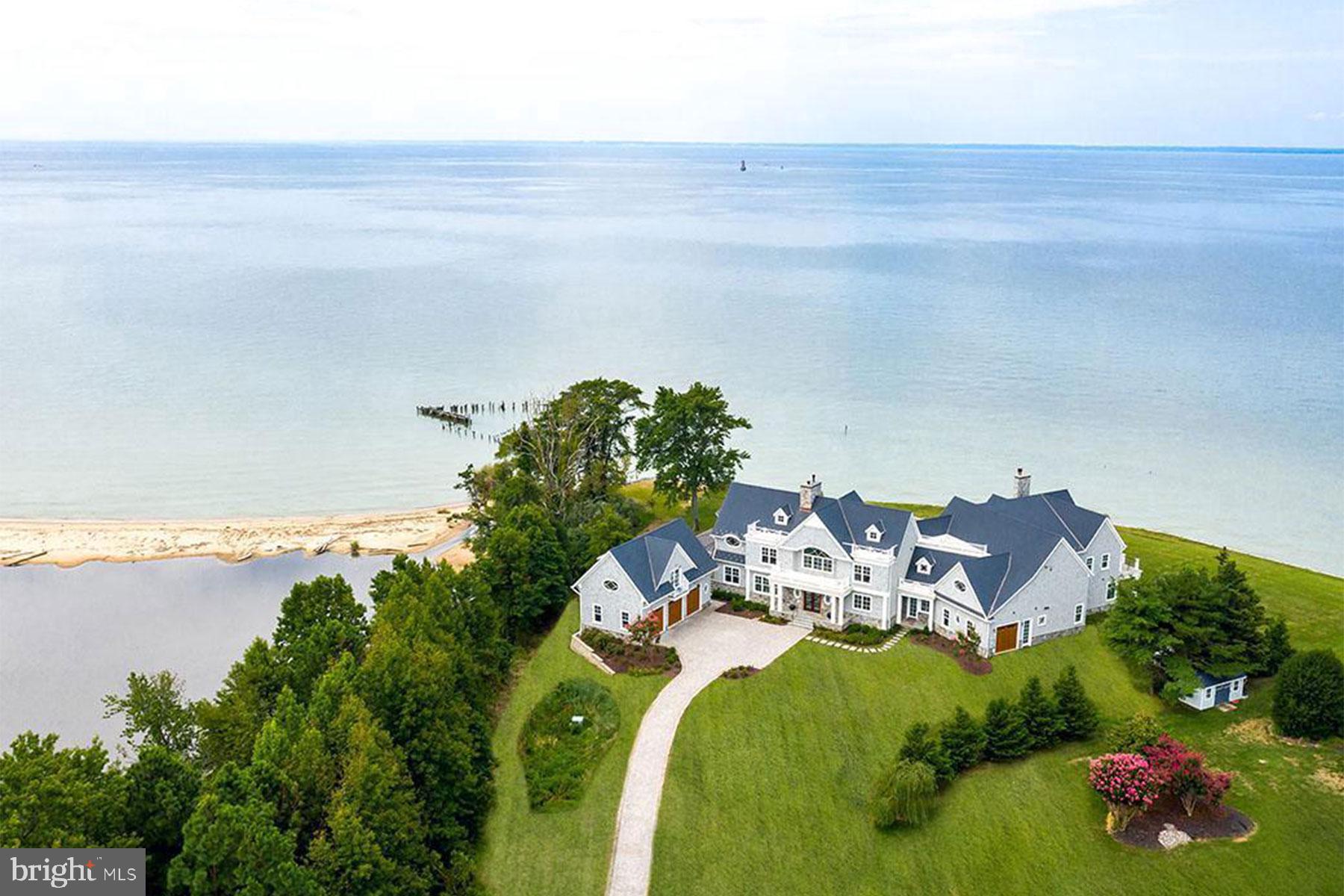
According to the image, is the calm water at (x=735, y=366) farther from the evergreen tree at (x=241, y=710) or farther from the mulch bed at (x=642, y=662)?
the evergreen tree at (x=241, y=710)

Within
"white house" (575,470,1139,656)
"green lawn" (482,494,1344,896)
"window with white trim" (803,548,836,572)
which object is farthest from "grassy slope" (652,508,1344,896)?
"window with white trim" (803,548,836,572)

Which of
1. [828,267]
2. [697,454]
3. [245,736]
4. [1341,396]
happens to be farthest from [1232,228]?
[245,736]

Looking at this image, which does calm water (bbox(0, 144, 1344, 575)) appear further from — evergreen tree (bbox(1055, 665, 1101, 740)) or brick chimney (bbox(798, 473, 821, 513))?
evergreen tree (bbox(1055, 665, 1101, 740))

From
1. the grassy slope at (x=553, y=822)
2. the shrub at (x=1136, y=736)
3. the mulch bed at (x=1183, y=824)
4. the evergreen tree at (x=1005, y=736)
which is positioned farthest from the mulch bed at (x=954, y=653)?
the grassy slope at (x=553, y=822)

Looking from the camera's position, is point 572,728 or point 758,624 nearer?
point 572,728

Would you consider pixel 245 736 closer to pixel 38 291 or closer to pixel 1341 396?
pixel 1341 396
